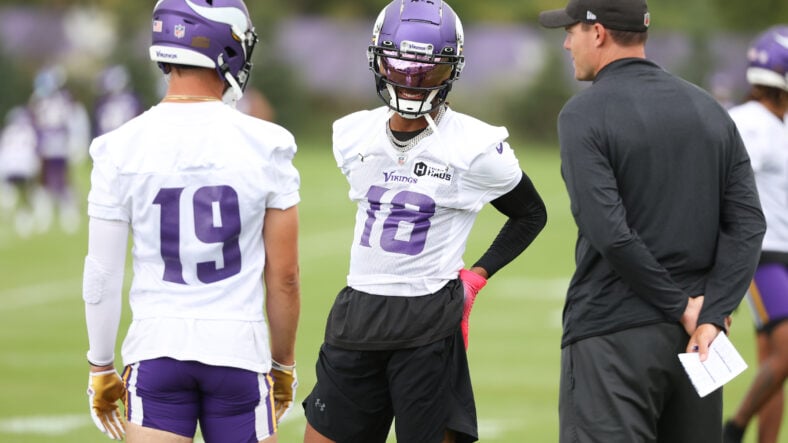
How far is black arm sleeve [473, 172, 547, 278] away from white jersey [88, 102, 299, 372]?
1.08m

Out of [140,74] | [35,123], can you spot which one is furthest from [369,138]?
[140,74]

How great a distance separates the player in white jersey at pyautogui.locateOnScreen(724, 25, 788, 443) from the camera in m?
6.86

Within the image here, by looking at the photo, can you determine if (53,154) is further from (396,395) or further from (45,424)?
(396,395)

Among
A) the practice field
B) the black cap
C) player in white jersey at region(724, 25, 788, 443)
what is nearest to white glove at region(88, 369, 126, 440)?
the black cap

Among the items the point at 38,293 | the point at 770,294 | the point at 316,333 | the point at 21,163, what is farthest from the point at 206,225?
the point at 21,163

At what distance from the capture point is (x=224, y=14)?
165 inches

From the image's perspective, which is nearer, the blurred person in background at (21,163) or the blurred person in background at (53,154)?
the blurred person in background at (53,154)

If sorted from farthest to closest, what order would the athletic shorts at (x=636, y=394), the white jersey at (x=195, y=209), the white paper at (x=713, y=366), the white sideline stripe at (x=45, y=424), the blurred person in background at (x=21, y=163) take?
the blurred person in background at (x=21, y=163) < the white sideline stripe at (x=45, y=424) < the athletic shorts at (x=636, y=394) < the white paper at (x=713, y=366) < the white jersey at (x=195, y=209)

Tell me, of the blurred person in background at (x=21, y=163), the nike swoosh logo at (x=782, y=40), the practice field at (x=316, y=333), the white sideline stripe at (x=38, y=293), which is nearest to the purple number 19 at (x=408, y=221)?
the nike swoosh logo at (x=782, y=40)

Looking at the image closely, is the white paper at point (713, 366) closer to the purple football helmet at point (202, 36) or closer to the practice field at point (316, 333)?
the purple football helmet at point (202, 36)

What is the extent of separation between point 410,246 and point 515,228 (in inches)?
21.4

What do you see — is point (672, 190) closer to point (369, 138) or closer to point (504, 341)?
point (369, 138)

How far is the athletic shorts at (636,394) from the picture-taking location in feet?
14.6

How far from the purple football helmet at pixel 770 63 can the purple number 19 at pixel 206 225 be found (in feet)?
12.5
